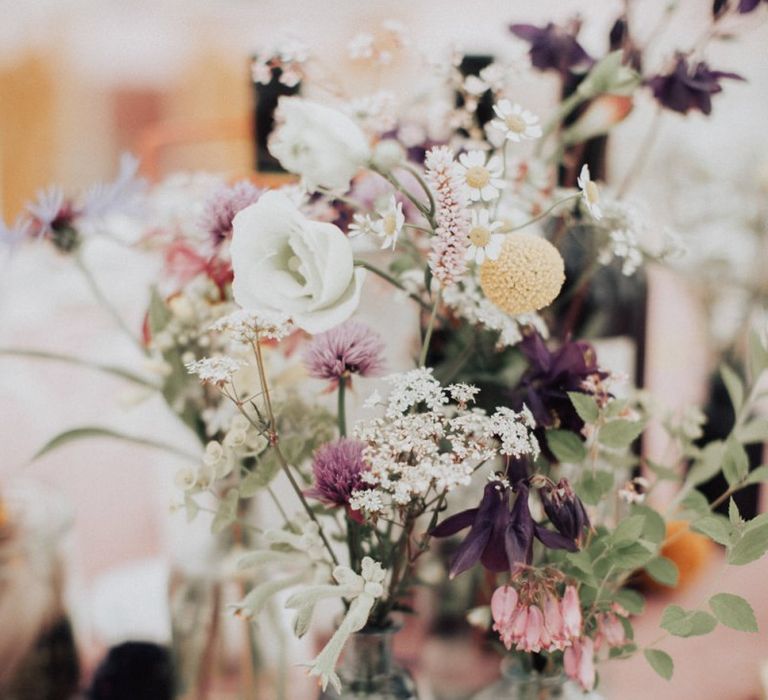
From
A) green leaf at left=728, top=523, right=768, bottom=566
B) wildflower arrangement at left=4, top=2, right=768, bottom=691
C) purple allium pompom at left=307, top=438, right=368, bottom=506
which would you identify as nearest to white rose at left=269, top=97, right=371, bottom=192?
wildflower arrangement at left=4, top=2, right=768, bottom=691

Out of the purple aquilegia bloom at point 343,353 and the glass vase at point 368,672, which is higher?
the purple aquilegia bloom at point 343,353

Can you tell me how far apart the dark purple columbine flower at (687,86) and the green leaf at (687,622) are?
262mm

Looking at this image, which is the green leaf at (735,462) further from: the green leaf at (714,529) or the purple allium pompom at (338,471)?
the purple allium pompom at (338,471)

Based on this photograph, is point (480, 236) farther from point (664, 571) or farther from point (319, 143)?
point (664, 571)

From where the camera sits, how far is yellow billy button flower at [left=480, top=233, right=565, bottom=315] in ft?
1.06

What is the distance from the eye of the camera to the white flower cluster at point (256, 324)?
1.05ft

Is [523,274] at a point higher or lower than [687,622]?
higher

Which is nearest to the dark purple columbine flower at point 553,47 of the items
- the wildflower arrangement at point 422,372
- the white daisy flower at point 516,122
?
the wildflower arrangement at point 422,372

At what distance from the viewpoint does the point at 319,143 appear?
1.07 feet

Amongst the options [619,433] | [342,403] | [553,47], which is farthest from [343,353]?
[553,47]

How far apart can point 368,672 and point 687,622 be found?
162mm

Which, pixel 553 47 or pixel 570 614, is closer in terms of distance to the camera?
pixel 570 614

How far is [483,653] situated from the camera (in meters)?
0.63

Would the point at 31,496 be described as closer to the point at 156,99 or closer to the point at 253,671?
the point at 253,671
